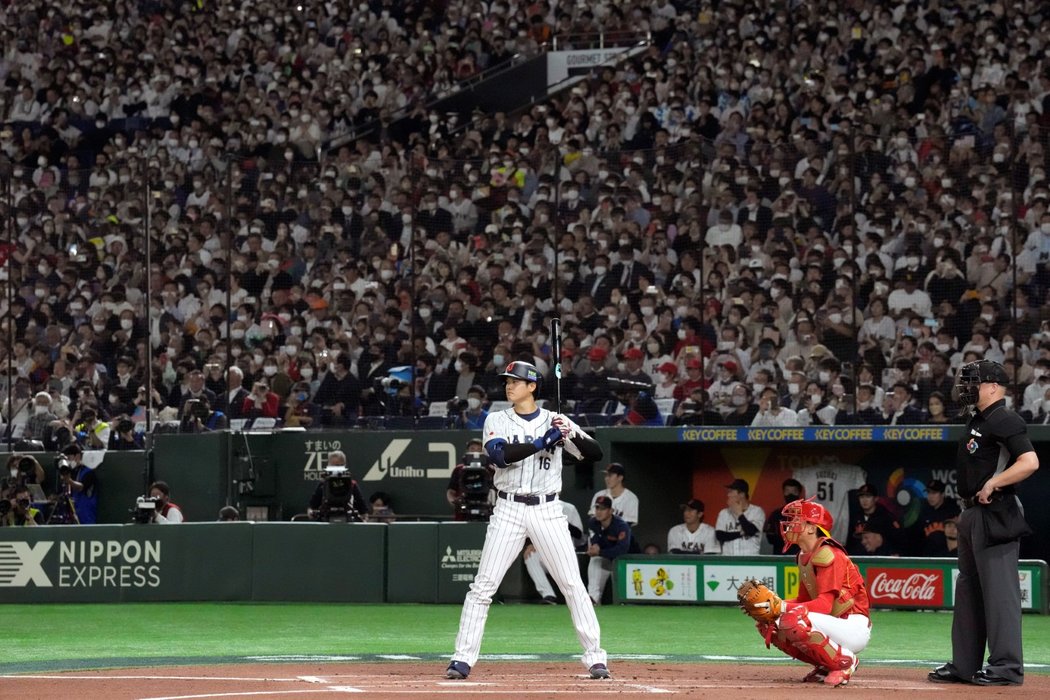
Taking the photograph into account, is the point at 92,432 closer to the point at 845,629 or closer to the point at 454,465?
the point at 454,465

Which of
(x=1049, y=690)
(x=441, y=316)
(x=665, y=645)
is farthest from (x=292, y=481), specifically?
(x=1049, y=690)

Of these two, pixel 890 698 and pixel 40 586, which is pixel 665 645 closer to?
pixel 890 698

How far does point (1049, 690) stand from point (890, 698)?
111cm

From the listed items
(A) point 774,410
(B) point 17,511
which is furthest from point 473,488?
(B) point 17,511

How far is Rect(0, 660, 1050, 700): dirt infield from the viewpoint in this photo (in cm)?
847

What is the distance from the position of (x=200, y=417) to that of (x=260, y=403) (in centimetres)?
81

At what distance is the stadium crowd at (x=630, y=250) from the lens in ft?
54.3

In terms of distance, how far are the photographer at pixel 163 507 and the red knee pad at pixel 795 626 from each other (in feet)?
34.0

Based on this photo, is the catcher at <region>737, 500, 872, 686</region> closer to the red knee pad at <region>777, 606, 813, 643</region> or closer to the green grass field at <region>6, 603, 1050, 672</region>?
the red knee pad at <region>777, 606, 813, 643</region>

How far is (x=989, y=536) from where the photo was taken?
9.06 m

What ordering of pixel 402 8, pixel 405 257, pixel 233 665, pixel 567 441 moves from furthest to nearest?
1. pixel 402 8
2. pixel 405 257
3. pixel 233 665
4. pixel 567 441

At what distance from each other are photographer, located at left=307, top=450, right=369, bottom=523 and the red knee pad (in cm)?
939

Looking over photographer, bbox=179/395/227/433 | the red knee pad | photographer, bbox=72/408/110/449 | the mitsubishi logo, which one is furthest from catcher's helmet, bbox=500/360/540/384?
photographer, bbox=72/408/110/449

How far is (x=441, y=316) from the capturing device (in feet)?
59.8
